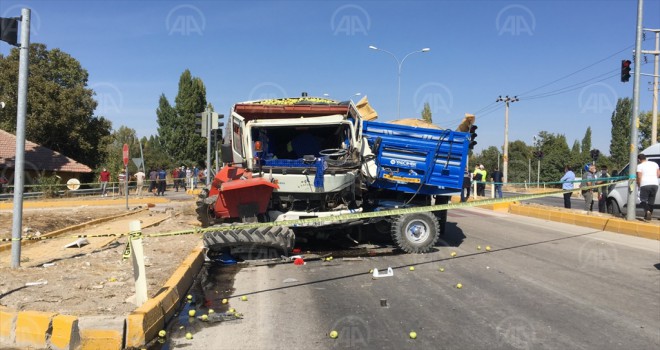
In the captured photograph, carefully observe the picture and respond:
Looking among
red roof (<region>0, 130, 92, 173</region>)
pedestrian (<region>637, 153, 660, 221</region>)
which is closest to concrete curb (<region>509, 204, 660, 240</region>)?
pedestrian (<region>637, 153, 660, 221</region>)

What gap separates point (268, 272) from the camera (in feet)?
24.2

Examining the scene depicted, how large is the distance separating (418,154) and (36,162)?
30.9 metres

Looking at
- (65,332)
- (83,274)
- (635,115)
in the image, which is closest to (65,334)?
(65,332)

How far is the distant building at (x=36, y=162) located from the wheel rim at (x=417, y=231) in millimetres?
28424

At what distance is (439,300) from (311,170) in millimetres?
3372

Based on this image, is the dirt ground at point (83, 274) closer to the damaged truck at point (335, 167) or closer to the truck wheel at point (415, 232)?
the damaged truck at point (335, 167)

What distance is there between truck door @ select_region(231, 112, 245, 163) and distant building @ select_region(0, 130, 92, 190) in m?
25.9

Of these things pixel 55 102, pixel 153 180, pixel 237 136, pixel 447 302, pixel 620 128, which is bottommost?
pixel 447 302

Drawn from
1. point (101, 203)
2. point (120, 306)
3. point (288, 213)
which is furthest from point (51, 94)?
point (120, 306)

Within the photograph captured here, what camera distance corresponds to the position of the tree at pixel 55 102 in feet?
103

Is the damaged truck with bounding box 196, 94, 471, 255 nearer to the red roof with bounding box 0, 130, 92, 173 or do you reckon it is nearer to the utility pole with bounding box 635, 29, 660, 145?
the utility pole with bounding box 635, 29, 660, 145

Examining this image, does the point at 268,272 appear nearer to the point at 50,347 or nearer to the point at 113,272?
the point at 113,272

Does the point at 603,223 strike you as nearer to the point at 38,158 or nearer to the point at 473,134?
the point at 473,134

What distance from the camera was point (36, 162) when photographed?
31469mm
